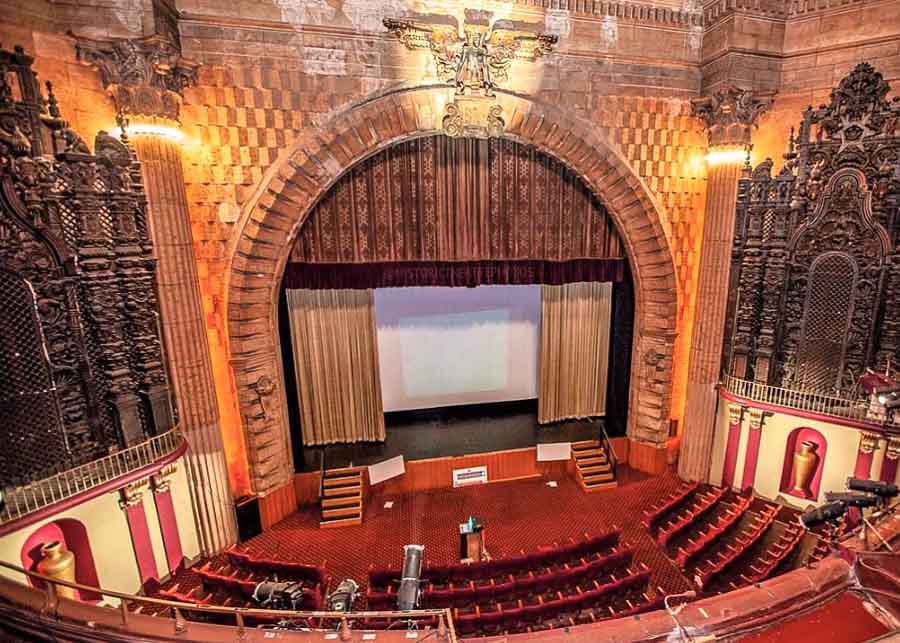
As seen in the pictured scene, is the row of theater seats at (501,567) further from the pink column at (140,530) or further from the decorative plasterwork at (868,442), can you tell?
the decorative plasterwork at (868,442)

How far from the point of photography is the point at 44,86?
6801 mm

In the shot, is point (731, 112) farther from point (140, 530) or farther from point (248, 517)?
point (140, 530)

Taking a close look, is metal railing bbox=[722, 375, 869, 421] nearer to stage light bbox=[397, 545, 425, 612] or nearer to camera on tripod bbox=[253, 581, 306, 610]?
stage light bbox=[397, 545, 425, 612]

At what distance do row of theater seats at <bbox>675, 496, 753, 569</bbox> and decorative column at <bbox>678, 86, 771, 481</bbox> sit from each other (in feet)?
3.68

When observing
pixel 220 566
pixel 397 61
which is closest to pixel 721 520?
pixel 220 566

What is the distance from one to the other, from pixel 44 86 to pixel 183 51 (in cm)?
218

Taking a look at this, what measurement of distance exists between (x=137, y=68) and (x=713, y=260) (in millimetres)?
11750

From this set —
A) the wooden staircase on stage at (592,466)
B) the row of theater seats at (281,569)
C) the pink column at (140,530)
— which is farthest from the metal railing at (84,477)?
the wooden staircase on stage at (592,466)

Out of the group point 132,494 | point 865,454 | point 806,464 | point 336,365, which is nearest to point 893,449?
point 865,454

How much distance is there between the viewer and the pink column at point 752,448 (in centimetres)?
1001

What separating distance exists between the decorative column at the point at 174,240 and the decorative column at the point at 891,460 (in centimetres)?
1269

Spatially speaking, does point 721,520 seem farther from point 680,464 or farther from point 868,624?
point 868,624

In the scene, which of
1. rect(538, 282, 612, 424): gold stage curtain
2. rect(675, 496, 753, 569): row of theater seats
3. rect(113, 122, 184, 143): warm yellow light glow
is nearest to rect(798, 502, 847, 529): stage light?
rect(675, 496, 753, 569): row of theater seats

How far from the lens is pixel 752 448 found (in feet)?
33.6
